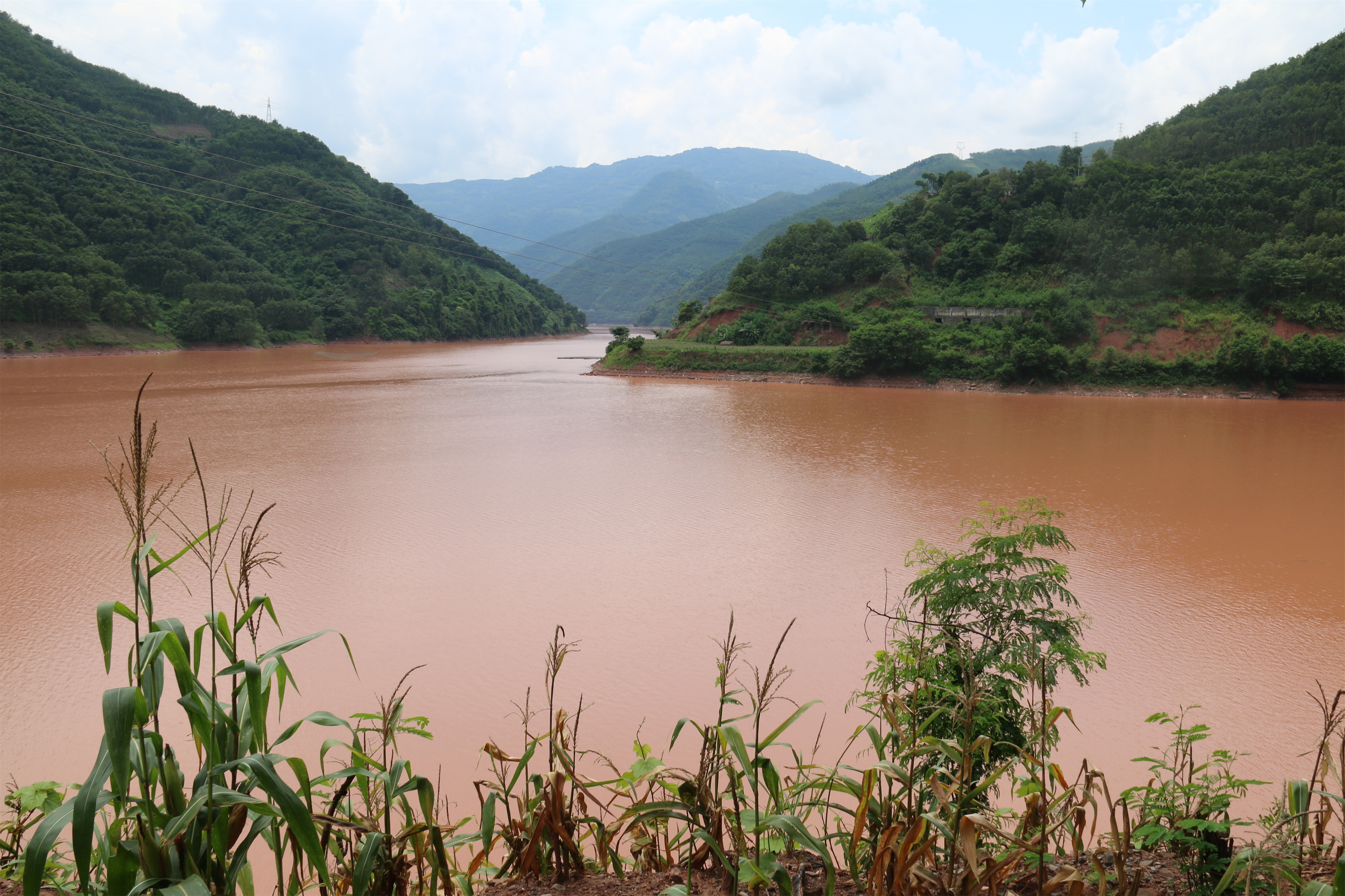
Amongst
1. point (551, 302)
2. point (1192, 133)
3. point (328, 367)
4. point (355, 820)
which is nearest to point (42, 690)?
point (355, 820)

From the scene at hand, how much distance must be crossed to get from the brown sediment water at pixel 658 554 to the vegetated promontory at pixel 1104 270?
23.7 feet

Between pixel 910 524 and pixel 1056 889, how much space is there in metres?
8.32

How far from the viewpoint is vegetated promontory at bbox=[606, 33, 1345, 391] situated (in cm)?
2725

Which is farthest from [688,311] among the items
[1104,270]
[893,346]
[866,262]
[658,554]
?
[658,554]

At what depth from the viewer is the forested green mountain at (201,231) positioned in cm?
3906

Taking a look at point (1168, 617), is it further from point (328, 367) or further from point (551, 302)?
point (551, 302)

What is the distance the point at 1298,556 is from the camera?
340 inches

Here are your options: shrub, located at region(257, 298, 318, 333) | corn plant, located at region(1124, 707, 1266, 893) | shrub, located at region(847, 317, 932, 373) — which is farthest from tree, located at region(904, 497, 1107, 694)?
shrub, located at region(257, 298, 318, 333)

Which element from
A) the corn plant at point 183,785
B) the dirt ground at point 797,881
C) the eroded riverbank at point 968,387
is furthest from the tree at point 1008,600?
the eroded riverbank at point 968,387

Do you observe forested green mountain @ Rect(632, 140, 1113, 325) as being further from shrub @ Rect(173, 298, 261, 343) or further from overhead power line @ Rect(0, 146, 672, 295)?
shrub @ Rect(173, 298, 261, 343)

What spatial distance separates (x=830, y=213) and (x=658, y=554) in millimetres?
88699

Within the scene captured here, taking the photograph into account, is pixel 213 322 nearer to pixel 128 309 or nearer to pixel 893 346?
pixel 128 309

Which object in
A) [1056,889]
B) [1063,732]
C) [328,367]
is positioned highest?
[328,367]

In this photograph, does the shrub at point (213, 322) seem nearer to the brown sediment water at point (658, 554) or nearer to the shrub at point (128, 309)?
the shrub at point (128, 309)
